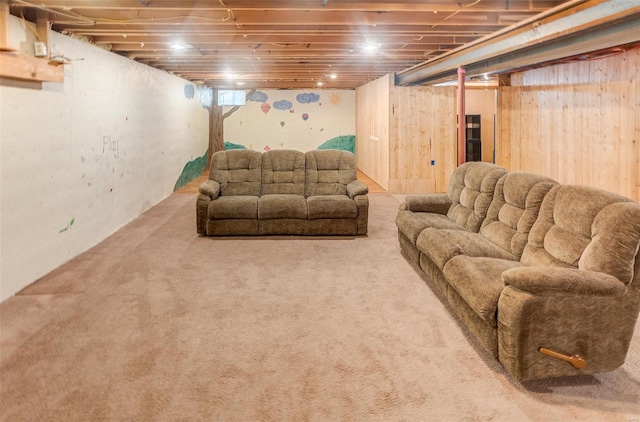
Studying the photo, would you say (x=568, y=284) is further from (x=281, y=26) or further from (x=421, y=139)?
(x=421, y=139)

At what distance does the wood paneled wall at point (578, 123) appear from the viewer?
583 cm

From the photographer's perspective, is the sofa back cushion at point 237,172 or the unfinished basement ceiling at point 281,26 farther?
the sofa back cushion at point 237,172

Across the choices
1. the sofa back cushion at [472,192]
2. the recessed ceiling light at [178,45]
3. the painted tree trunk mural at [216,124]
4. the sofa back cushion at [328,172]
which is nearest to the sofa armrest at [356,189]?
→ the sofa back cushion at [328,172]

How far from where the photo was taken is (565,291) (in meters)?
2.39

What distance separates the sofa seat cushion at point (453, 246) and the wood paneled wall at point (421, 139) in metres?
4.86

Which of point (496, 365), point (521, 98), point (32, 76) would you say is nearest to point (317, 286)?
point (496, 365)

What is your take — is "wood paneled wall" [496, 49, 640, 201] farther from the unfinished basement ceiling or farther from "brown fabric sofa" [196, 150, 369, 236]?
"brown fabric sofa" [196, 150, 369, 236]

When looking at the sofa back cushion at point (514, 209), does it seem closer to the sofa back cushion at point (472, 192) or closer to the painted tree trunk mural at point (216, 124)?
the sofa back cushion at point (472, 192)

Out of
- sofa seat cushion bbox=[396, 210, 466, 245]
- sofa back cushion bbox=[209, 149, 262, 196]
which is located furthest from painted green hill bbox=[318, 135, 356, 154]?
sofa seat cushion bbox=[396, 210, 466, 245]

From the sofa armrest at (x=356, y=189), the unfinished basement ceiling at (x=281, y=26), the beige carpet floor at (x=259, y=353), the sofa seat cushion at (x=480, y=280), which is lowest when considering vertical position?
the beige carpet floor at (x=259, y=353)

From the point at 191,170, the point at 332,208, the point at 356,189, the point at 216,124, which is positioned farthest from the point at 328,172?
the point at 216,124

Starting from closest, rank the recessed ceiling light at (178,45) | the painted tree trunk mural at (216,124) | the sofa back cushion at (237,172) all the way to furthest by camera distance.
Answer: the recessed ceiling light at (178,45) → the sofa back cushion at (237,172) → the painted tree trunk mural at (216,124)

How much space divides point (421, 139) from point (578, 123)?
264cm

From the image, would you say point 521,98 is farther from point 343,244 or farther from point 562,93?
point 343,244
